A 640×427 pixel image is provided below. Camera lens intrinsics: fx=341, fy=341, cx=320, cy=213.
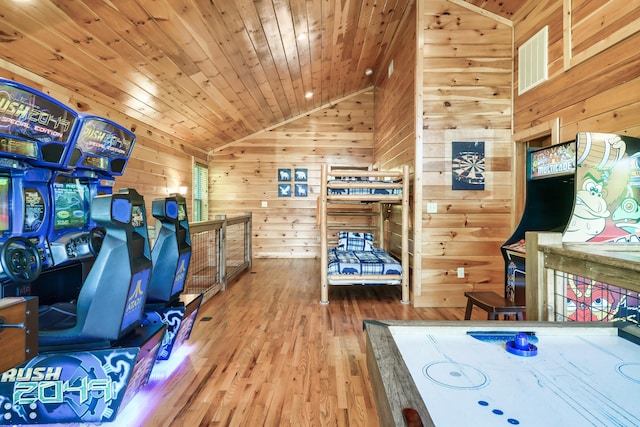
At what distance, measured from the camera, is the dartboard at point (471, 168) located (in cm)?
397

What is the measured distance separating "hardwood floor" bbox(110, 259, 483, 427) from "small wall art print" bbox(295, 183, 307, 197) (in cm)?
349

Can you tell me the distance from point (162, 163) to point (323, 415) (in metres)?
4.34

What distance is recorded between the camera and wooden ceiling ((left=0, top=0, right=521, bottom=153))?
2.45m

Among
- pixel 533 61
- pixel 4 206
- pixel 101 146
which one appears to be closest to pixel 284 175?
pixel 533 61

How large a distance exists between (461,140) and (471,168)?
35cm

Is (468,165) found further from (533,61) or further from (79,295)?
(79,295)

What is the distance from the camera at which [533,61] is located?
3.43m

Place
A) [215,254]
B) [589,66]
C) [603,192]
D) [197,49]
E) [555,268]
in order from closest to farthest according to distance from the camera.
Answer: [555,268] → [603,192] → [589,66] → [197,49] → [215,254]

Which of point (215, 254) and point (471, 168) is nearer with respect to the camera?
point (471, 168)

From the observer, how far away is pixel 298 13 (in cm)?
350

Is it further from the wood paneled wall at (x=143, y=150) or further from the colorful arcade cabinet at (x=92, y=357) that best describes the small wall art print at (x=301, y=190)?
the colorful arcade cabinet at (x=92, y=357)

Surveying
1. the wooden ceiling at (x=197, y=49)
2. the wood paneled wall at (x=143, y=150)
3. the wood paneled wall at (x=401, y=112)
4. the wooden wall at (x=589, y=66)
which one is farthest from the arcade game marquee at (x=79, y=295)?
the wooden wall at (x=589, y=66)

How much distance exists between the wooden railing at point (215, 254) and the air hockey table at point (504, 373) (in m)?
3.02

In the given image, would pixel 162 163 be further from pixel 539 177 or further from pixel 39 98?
pixel 539 177
